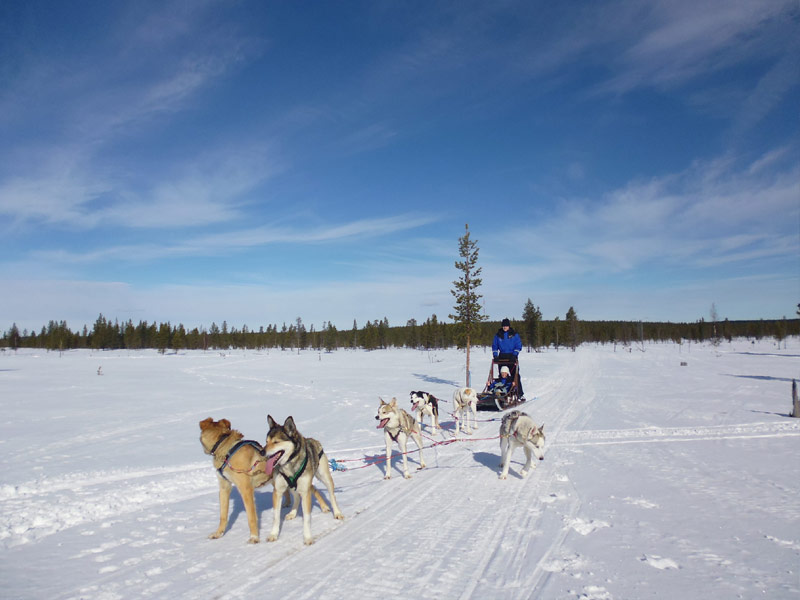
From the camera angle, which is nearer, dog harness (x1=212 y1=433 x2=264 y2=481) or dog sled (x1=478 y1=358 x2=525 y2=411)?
dog harness (x1=212 y1=433 x2=264 y2=481)

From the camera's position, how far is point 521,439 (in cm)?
686

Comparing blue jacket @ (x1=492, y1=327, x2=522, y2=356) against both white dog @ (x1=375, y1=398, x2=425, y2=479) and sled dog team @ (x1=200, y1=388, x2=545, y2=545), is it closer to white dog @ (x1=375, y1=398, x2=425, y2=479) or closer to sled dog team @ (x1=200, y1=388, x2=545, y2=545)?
white dog @ (x1=375, y1=398, x2=425, y2=479)

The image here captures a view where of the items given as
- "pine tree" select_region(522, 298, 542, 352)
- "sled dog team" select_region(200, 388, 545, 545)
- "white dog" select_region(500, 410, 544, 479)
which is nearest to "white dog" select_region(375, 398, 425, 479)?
"white dog" select_region(500, 410, 544, 479)

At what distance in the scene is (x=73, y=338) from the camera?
11094cm

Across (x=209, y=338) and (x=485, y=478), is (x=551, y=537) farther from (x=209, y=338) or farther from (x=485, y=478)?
(x=209, y=338)

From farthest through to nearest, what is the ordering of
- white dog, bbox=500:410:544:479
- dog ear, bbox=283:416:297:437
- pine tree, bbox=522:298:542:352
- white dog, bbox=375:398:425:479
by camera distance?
pine tree, bbox=522:298:542:352 → white dog, bbox=375:398:425:479 → white dog, bbox=500:410:544:479 → dog ear, bbox=283:416:297:437

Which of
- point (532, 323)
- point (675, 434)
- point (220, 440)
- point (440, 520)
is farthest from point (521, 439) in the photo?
point (532, 323)

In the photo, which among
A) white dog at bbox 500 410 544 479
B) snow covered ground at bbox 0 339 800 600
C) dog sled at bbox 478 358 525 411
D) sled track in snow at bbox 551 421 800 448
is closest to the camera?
snow covered ground at bbox 0 339 800 600

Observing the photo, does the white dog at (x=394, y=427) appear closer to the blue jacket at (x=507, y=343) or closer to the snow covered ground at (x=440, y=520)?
the snow covered ground at (x=440, y=520)

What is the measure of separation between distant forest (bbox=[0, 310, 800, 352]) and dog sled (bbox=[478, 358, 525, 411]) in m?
65.7

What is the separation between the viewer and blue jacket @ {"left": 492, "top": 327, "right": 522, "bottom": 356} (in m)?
12.7

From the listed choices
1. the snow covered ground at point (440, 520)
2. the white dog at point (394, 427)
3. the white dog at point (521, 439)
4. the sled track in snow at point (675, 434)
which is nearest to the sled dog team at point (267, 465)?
the snow covered ground at point (440, 520)

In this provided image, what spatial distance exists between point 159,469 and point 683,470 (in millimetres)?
9049

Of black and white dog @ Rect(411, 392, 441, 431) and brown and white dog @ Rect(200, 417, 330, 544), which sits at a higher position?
brown and white dog @ Rect(200, 417, 330, 544)
